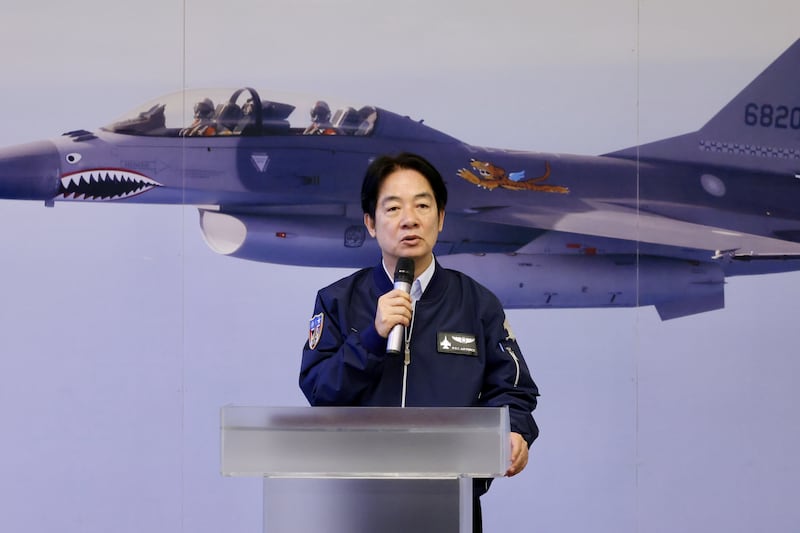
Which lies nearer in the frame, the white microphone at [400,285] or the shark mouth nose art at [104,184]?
the white microphone at [400,285]

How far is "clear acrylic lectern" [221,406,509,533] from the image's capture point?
5.05 feet

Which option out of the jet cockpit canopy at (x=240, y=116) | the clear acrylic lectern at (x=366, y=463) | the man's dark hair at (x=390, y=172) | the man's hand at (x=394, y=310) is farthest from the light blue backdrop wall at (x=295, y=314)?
the clear acrylic lectern at (x=366, y=463)

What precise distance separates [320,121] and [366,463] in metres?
2.29

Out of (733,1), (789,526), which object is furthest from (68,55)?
(789,526)

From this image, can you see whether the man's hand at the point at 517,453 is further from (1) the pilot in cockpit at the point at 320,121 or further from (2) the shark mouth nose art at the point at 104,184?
(2) the shark mouth nose art at the point at 104,184

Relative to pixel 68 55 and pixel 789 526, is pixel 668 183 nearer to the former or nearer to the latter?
pixel 789 526

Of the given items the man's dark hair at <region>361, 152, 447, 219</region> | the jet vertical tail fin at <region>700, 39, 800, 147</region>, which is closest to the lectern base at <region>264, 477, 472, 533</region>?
the man's dark hair at <region>361, 152, 447, 219</region>

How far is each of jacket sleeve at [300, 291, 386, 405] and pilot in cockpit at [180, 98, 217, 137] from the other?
69.8 inches

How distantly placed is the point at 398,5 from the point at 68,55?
120 centimetres

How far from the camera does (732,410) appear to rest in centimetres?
368

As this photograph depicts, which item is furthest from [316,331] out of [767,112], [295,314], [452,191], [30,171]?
[767,112]

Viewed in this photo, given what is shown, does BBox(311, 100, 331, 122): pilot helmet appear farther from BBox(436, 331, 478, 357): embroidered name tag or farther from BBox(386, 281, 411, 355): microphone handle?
BBox(386, 281, 411, 355): microphone handle

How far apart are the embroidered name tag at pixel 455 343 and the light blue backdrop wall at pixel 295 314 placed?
5.48ft

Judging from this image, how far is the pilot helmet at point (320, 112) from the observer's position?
3.67 m
